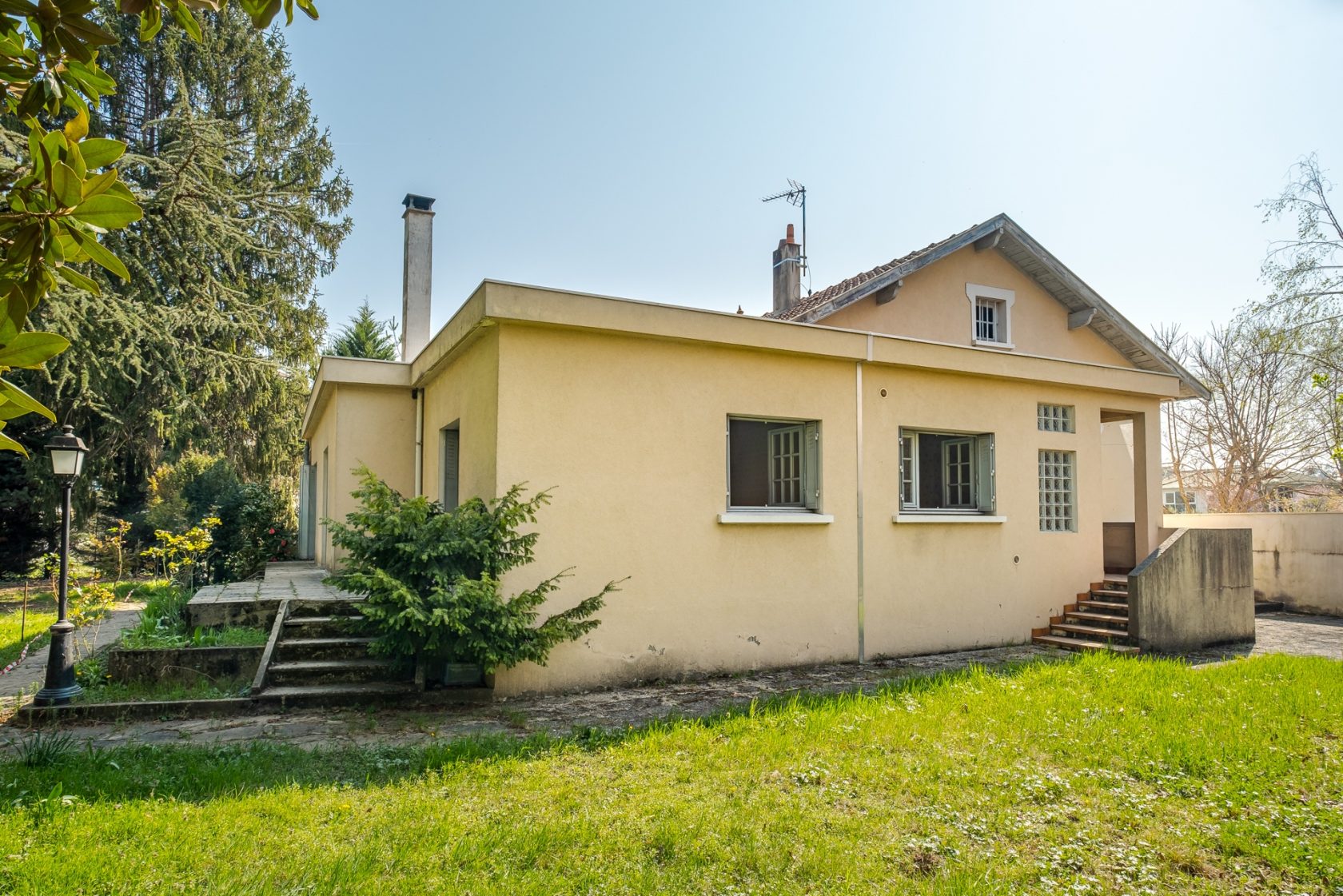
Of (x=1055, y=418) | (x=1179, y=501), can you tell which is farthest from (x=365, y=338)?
(x=1179, y=501)

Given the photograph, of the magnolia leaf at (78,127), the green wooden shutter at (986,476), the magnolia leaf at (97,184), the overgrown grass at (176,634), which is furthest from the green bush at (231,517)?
the magnolia leaf at (97,184)

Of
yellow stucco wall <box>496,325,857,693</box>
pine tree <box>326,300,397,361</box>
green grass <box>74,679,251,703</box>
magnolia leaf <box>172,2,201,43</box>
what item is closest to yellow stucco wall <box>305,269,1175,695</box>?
yellow stucco wall <box>496,325,857,693</box>

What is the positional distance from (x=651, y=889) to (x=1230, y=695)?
20.6ft

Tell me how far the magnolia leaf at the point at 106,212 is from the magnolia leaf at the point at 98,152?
3.3 inches

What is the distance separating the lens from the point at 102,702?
667cm

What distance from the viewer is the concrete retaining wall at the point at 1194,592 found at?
998 centimetres

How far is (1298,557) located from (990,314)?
7.09 m

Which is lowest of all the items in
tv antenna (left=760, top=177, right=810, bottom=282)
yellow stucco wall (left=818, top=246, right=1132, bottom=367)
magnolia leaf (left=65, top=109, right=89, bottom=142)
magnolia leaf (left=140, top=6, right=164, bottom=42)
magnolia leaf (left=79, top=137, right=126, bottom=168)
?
magnolia leaf (left=79, top=137, right=126, bottom=168)

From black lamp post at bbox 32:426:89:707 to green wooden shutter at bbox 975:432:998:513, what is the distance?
32.1ft

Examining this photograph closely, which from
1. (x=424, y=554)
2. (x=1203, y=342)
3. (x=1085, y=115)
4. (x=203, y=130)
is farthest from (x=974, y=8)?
(x=1203, y=342)

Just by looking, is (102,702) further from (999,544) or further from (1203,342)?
(1203,342)

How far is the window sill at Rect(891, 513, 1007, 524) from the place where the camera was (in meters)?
9.74

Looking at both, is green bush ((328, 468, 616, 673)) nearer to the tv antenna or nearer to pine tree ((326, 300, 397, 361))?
the tv antenna

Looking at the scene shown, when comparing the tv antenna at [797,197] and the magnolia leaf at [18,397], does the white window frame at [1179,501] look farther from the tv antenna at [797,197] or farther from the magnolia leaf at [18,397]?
the magnolia leaf at [18,397]
